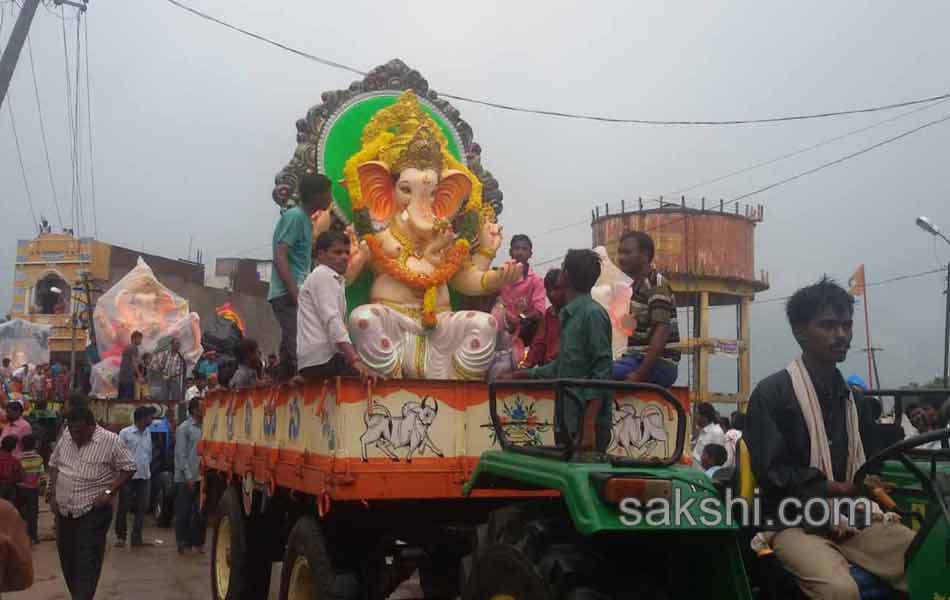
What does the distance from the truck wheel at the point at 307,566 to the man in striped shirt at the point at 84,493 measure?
219 centimetres

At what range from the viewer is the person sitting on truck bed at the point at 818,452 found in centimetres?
294

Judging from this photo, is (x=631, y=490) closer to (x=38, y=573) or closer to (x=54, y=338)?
(x=38, y=573)

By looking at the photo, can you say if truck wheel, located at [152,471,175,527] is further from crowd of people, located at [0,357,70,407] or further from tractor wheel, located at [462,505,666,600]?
tractor wheel, located at [462,505,666,600]

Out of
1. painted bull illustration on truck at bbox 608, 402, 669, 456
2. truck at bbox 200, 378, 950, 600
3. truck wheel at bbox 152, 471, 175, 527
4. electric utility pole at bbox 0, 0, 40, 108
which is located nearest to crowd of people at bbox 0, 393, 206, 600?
truck wheel at bbox 152, 471, 175, 527

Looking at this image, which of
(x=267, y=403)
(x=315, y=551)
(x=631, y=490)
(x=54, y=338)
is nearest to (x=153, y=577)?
(x=267, y=403)

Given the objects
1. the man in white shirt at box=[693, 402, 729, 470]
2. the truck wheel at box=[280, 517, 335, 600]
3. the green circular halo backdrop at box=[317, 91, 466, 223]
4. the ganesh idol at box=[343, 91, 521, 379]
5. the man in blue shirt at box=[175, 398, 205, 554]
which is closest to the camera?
the truck wheel at box=[280, 517, 335, 600]

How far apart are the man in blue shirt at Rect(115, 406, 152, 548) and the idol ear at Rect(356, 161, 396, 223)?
22.1 ft

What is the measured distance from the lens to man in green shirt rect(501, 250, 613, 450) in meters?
4.14

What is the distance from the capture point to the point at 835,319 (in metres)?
3.24

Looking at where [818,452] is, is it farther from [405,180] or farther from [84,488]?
[84,488]

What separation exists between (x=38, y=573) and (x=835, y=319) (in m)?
9.51

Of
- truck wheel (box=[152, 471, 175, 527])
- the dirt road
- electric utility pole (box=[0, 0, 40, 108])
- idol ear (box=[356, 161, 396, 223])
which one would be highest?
electric utility pole (box=[0, 0, 40, 108])

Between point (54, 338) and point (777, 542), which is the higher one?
point (54, 338)

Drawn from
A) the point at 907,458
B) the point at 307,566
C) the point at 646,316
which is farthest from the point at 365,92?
the point at 907,458
